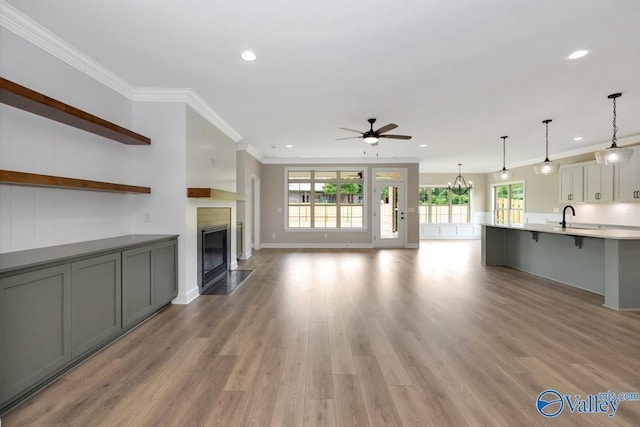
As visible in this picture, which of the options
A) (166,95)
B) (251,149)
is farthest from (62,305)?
(251,149)

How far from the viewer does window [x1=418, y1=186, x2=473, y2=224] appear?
1126 cm

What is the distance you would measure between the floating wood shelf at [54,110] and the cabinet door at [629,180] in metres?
8.77

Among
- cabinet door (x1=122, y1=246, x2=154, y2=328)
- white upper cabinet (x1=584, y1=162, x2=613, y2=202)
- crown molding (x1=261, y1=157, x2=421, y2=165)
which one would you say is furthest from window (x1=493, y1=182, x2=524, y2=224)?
cabinet door (x1=122, y1=246, x2=154, y2=328)

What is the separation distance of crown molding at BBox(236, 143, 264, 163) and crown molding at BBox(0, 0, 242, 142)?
6.03 feet

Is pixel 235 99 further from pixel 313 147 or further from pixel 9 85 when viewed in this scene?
pixel 313 147

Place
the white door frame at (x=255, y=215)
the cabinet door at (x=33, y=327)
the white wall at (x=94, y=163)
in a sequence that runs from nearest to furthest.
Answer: the cabinet door at (x=33, y=327) → the white wall at (x=94, y=163) → the white door frame at (x=255, y=215)

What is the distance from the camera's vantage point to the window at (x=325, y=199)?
28.7 feet

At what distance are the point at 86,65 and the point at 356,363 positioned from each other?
388 centimetres

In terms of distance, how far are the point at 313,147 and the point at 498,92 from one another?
13.8 feet

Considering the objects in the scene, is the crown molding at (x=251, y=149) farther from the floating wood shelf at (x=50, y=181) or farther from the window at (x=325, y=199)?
the floating wood shelf at (x=50, y=181)

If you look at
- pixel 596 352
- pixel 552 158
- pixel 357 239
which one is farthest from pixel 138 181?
pixel 552 158

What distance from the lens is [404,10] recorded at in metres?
2.17

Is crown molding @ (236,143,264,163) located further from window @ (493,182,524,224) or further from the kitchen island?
window @ (493,182,524,224)

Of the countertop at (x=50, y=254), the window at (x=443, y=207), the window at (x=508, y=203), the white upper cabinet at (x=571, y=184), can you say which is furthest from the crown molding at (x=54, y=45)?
the window at (x=508, y=203)
